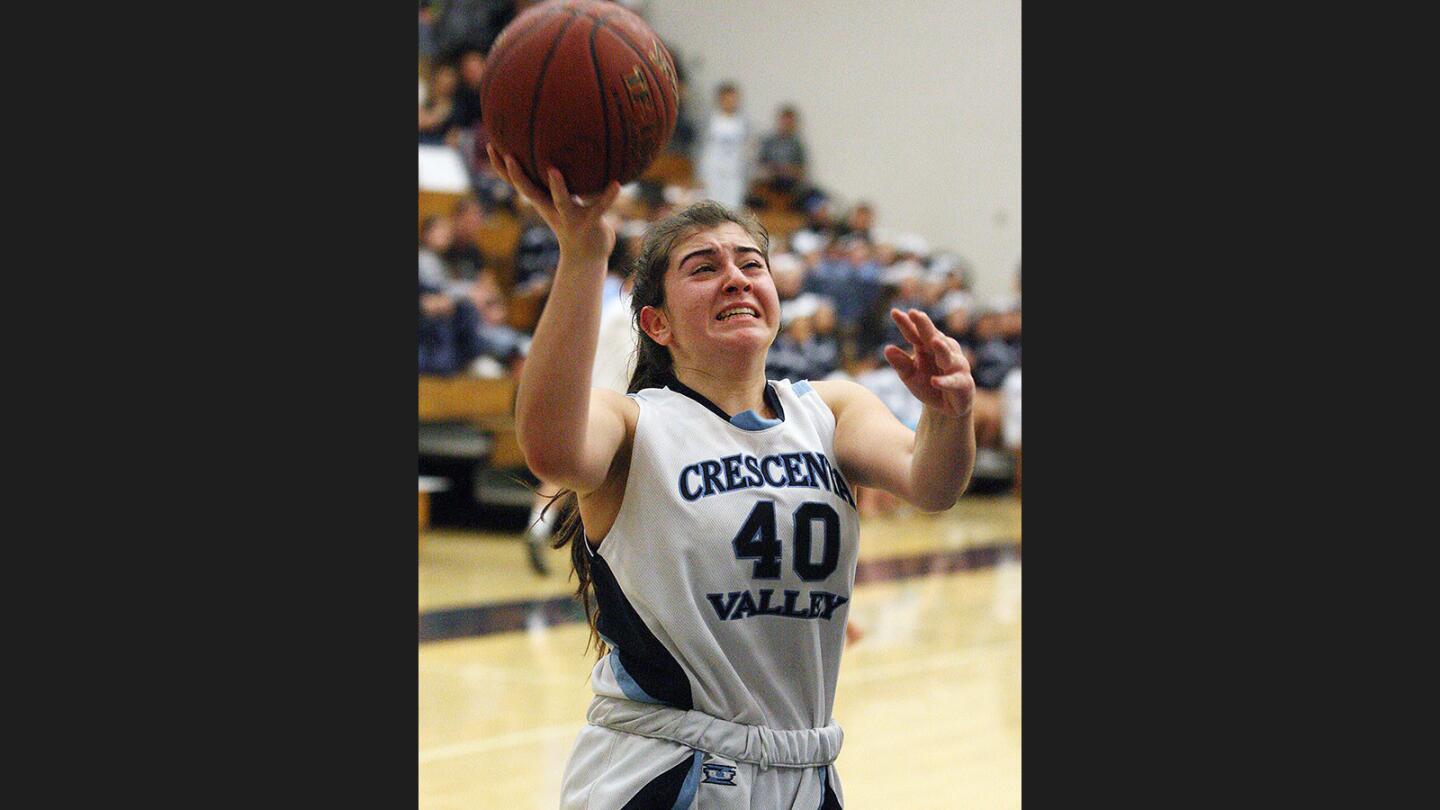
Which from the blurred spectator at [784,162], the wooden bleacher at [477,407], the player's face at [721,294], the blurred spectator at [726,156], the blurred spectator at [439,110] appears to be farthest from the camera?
the blurred spectator at [784,162]

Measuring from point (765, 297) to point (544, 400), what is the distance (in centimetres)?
51

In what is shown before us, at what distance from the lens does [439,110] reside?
11859 mm

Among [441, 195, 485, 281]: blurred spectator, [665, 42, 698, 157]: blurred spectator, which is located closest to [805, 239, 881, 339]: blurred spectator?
[665, 42, 698, 157]: blurred spectator

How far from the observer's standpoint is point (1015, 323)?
1496 cm

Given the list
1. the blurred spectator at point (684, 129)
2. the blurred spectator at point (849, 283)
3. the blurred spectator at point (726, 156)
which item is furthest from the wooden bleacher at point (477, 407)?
the blurred spectator at point (684, 129)

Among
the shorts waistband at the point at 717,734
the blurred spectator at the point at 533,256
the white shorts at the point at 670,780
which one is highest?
the blurred spectator at the point at 533,256

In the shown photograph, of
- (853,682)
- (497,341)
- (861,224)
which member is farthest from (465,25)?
(853,682)

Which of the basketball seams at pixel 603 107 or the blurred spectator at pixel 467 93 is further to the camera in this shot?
the blurred spectator at pixel 467 93

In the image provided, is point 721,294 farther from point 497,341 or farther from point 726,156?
point 726,156

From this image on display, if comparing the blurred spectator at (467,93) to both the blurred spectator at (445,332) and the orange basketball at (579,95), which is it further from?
the orange basketball at (579,95)

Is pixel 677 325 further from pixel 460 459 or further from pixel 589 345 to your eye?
pixel 460 459

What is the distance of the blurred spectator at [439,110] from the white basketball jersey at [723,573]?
9923 mm

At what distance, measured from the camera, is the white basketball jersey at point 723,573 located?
2.29m

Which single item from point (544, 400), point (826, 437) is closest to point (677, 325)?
point (826, 437)
